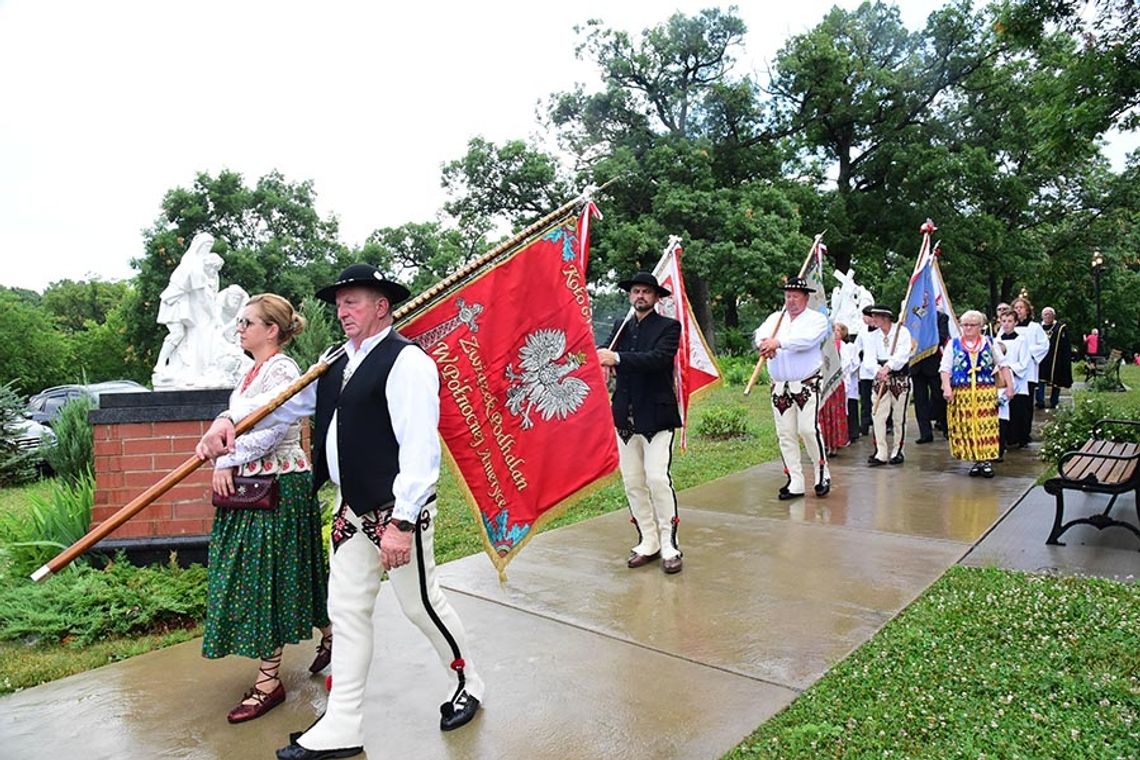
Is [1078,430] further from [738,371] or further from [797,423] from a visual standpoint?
[738,371]

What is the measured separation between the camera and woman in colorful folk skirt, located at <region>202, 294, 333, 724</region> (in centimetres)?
340

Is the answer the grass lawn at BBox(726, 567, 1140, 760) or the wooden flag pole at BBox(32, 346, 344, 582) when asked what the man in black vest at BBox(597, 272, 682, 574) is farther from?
the wooden flag pole at BBox(32, 346, 344, 582)

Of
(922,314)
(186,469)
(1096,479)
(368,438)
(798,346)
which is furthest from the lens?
(922,314)

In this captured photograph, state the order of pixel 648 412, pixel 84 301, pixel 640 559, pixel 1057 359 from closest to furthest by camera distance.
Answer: pixel 648 412, pixel 640 559, pixel 1057 359, pixel 84 301

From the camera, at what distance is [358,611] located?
3102 mm

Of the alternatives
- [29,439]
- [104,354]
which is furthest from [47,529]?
[104,354]

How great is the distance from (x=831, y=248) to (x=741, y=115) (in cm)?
639

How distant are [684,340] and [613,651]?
11.4ft

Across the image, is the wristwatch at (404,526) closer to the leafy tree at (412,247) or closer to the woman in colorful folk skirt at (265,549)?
the woman in colorful folk skirt at (265,549)

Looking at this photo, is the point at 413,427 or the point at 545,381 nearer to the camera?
the point at 413,427

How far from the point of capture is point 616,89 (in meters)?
25.6

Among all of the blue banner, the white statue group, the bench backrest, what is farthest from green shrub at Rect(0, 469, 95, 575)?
the blue banner

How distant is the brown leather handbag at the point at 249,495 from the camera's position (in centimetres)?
342

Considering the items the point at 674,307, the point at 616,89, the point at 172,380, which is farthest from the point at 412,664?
the point at 616,89
